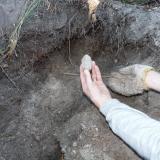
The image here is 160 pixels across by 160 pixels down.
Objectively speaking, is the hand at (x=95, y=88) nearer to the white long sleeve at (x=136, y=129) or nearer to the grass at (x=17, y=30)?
the white long sleeve at (x=136, y=129)

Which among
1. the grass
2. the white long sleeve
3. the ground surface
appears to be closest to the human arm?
the white long sleeve

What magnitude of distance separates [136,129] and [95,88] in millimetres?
425

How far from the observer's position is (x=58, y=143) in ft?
7.54

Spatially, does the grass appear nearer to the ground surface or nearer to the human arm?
the ground surface

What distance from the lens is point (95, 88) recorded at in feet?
6.86

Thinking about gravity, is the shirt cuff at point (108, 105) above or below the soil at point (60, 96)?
above

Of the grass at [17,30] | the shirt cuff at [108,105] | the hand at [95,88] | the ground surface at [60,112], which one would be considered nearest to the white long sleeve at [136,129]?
the shirt cuff at [108,105]

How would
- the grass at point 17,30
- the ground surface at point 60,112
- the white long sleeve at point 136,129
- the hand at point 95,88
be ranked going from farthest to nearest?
the grass at point 17,30
the ground surface at point 60,112
the hand at point 95,88
the white long sleeve at point 136,129

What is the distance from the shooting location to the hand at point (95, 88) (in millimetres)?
2055

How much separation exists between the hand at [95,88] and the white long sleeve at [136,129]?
0.33ft

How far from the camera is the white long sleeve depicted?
5.30ft

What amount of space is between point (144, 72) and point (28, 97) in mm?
697

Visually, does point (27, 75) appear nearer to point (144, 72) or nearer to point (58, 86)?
point (58, 86)

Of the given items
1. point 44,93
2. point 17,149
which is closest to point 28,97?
point 44,93
